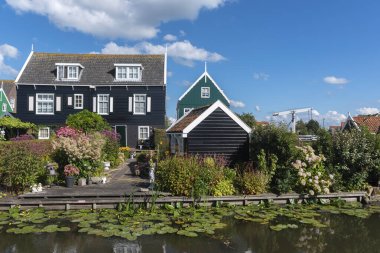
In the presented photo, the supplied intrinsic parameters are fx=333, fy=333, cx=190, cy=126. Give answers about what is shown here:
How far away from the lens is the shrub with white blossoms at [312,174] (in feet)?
43.6

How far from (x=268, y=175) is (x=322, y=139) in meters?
3.70

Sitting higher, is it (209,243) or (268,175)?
(268,175)

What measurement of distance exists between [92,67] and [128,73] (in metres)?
3.84

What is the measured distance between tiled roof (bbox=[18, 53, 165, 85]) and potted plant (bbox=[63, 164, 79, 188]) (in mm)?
17578

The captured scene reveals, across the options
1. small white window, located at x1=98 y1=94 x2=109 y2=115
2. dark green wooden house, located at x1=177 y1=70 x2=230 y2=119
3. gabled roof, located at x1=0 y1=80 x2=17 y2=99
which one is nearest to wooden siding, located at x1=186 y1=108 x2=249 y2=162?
small white window, located at x1=98 y1=94 x2=109 y2=115

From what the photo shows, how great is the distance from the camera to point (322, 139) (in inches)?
615

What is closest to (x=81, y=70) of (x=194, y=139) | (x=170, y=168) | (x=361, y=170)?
(x=194, y=139)

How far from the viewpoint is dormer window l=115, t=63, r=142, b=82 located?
31047mm

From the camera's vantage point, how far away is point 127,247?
8.36 meters

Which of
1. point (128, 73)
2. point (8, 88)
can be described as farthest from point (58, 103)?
point (8, 88)

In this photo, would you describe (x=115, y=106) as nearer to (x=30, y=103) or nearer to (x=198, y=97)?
(x=30, y=103)

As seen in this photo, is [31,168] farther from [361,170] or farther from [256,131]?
[361,170]

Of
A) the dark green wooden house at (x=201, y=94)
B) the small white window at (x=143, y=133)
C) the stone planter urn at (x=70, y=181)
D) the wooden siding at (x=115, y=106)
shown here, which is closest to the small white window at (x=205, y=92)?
the dark green wooden house at (x=201, y=94)

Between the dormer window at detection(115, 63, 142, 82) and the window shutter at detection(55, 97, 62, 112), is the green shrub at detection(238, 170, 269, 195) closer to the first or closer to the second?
the dormer window at detection(115, 63, 142, 82)
